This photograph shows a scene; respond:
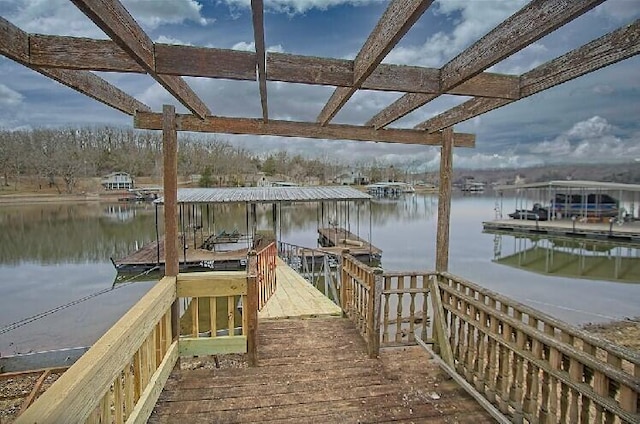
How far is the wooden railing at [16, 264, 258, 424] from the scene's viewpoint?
1378 mm

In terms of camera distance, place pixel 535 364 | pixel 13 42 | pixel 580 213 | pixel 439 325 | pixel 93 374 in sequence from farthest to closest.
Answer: pixel 580 213, pixel 439 325, pixel 535 364, pixel 13 42, pixel 93 374

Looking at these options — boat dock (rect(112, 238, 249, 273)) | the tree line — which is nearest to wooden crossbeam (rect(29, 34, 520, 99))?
boat dock (rect(112, 238, 249, 273))

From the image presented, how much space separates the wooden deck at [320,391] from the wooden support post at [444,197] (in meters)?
1.06

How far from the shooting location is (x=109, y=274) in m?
13.4

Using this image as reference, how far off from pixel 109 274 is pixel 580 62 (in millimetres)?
15005

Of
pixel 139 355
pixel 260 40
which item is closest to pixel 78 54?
pixel 260 40

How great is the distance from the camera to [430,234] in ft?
75.7

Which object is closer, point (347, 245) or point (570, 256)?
point (347, 245)

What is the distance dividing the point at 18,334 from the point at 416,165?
240 ft

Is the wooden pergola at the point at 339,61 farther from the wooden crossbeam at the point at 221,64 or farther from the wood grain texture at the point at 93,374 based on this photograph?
the wood grain texture at the point at 93,374

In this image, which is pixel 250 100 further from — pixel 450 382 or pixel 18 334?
pixel 18 334

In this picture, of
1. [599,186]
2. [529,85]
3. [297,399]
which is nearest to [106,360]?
[297,399]

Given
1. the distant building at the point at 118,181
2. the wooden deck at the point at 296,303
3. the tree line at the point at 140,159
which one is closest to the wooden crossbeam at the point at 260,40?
the wooden deck at the point at 296,303

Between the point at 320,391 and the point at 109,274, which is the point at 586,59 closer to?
the point at 320,391
